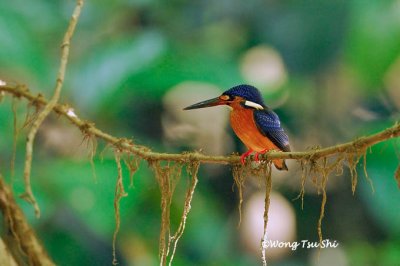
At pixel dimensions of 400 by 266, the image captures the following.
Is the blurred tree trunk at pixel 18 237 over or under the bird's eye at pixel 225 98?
under

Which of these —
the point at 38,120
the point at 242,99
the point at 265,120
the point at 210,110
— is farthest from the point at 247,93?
the point at 210,110

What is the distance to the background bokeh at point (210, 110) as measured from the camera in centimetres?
314

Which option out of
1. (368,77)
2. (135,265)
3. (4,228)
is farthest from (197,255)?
(4,228)

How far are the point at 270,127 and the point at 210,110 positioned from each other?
46.8 inches

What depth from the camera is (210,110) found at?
339 centimetres

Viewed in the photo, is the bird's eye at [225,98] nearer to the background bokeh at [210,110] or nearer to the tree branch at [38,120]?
the tree branch at [38,120]

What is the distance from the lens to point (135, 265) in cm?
315

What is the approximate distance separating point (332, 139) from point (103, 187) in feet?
4.26

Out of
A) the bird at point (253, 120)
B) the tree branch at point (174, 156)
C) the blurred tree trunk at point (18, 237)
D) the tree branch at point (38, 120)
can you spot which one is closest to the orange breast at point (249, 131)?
the bird at point (253, 120)

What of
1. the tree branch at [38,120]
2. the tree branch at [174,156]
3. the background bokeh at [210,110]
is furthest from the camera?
the background bokeh at [210,110]

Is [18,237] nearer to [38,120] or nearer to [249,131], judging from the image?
[38,120]

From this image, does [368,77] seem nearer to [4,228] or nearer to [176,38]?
[176,38]

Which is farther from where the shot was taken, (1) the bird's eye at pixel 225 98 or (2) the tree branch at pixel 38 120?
(1) the bird's eye at pixel 225 98

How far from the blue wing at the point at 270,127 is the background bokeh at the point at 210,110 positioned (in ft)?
3.24
